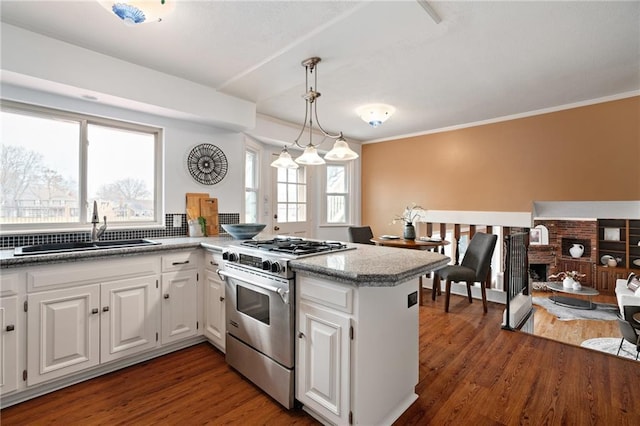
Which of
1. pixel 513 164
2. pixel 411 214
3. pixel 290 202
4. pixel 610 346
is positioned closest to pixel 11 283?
pixel 290 202

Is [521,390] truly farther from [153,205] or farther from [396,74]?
[153,205]

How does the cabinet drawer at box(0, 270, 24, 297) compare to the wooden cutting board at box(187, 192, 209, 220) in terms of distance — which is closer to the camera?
the cabinet drawer at box(0, 270, 24, 297)

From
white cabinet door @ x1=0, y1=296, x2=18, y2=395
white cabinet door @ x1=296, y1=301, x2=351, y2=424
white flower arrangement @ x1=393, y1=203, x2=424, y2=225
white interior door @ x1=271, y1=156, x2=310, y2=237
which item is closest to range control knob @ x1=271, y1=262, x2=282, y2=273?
white cabinet door @ x1=296, y1=301, x2=351, y2=424

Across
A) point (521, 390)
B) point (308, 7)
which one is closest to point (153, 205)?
point (308, 7)

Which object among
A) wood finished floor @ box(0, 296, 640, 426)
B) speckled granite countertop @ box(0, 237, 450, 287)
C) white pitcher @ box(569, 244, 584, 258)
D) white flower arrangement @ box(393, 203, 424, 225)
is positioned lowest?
wood finished floor @ box(0, 296, 640, 426)

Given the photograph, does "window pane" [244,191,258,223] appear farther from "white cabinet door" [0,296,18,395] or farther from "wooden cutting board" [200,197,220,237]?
"white cabinet door" [0,296,18,395]

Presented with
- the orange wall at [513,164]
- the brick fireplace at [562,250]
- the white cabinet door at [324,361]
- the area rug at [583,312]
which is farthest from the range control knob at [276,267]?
the brick fireplace at [562,250]

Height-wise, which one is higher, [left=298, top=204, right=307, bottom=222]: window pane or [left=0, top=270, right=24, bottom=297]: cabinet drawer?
[left=298, top=204, right=307, bottom=222]: window pane

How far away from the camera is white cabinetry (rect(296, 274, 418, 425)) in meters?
1.47

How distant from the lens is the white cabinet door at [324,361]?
59.2 inches

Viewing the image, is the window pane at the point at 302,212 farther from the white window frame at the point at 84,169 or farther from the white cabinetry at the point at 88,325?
the white cabinetry at the point at 88,325

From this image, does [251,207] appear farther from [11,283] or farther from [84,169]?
[11,283]

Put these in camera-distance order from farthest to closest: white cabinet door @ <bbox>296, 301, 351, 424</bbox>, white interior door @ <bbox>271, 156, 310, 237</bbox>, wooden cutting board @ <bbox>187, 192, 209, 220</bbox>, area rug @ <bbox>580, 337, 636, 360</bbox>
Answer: white interior door @ <bbox>271, 156, 310, 237</bbox> → area rug @ <bbox>580, 337, 636, 360</bbox> → wooden cutting board @ <bbox>187, 192, 209, 220</bbox> → white cabinet door @ <bbox>296, 301, 351, 424</bbox>

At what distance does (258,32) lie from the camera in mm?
1979
